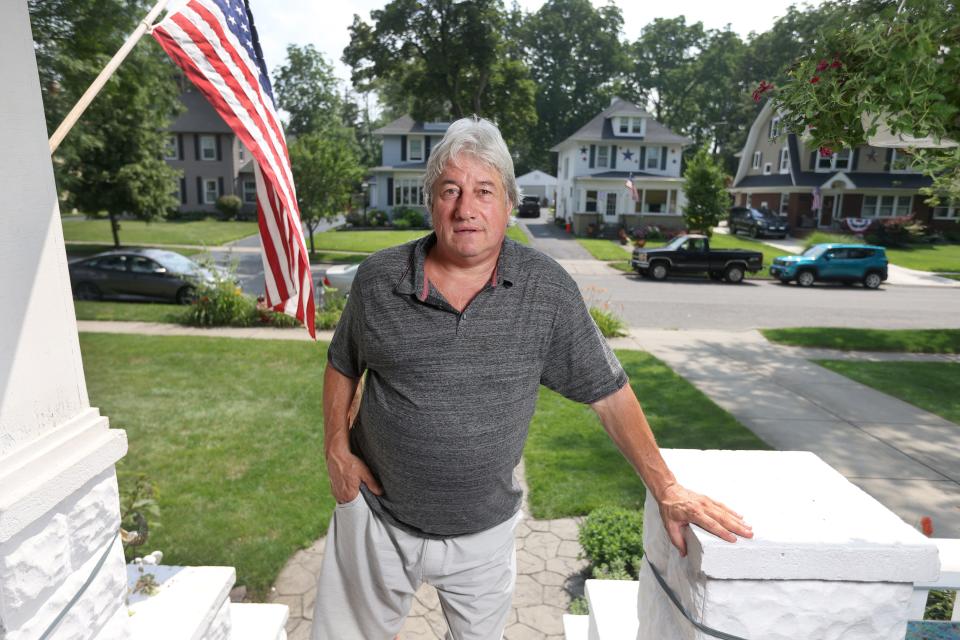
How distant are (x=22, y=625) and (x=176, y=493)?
3.85 m

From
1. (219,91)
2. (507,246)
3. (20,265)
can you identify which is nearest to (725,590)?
(507,246)

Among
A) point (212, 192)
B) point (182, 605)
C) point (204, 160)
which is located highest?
point (204, 160)

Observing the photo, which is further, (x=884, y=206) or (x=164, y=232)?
(x=884, y=206)

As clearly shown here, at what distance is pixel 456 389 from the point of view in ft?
6.70

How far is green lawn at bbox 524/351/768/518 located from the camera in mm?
5184

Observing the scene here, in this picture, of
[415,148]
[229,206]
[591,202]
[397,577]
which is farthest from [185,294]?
[229,206]

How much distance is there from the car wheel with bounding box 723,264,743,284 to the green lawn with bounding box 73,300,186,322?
16.6m

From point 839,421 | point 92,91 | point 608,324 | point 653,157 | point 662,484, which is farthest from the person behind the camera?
point 653,157

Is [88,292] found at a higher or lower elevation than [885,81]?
lower

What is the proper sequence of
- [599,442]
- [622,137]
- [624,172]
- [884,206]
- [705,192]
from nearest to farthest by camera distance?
[599,442] < [705,192] < [884,206] < [624,172] < [622,137]

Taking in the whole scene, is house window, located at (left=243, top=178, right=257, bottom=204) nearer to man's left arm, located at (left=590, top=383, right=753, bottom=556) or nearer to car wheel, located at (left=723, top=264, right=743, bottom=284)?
car wheel, located at (left=723, top=264, right=743, bottom=284)

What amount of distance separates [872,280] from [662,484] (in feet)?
73.8

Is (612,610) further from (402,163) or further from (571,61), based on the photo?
(571,61)

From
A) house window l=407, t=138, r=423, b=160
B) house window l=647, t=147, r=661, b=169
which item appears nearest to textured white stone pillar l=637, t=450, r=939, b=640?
house window l=647, t=147, r=661, b=169
